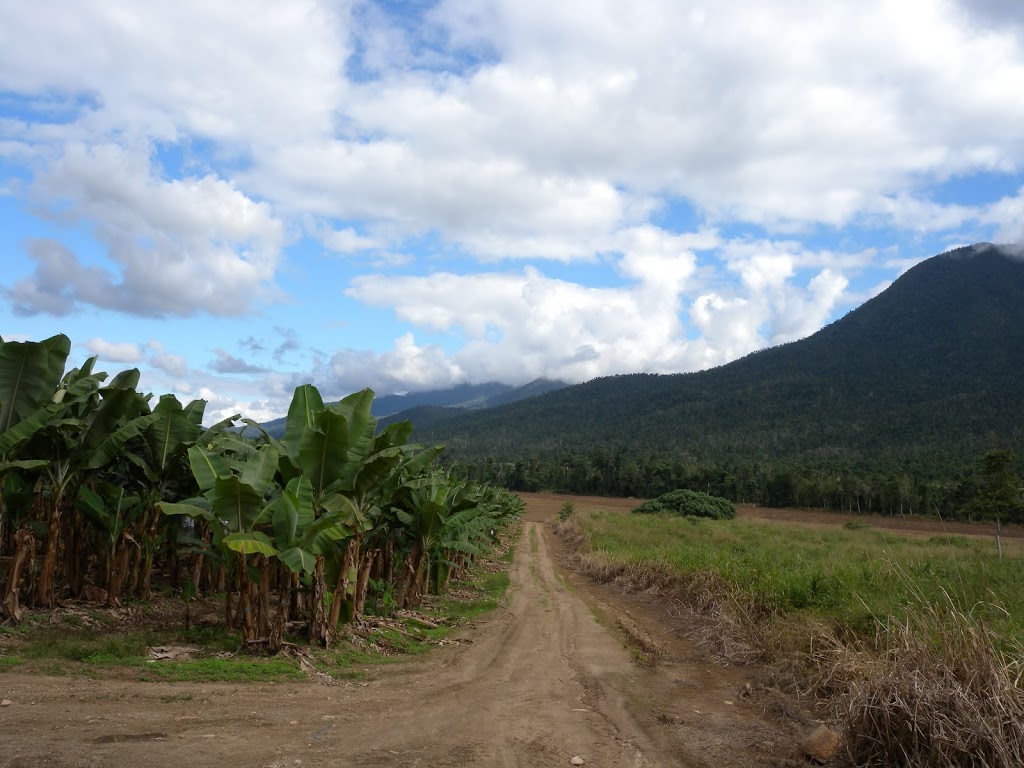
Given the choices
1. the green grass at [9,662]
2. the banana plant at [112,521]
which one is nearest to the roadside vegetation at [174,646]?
the green grass at [9,662]

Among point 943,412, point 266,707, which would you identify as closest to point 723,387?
point 943,412

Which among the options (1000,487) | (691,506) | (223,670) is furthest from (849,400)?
(223,670)

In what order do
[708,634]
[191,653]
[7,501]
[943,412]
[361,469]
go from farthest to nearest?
[943,412]
[708,634]
[361,469]
[7,501]
[191,653]

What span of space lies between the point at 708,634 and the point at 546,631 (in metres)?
2.57

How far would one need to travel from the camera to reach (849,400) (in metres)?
97.6

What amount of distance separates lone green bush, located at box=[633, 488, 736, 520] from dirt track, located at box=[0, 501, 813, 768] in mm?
41841

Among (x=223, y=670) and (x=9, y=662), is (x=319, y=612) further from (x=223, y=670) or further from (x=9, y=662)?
(x=9, y=662)

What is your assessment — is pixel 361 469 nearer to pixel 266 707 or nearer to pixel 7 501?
pixel 266 707

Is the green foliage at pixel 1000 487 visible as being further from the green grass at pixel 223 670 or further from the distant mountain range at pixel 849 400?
the distant mountain range at pixel 849 400

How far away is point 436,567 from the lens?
13609 millimetres

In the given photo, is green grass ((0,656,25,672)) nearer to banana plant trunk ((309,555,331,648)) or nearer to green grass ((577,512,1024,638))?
banana plant trunk ((309,555,331,648))

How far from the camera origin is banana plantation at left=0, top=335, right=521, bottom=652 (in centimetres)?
710

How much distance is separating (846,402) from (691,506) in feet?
206

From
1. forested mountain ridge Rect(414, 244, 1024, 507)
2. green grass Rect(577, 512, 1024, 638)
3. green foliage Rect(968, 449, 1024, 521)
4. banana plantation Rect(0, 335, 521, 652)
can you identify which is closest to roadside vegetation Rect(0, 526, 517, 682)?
banana plantation Rect(0, 335, 521, 652)
